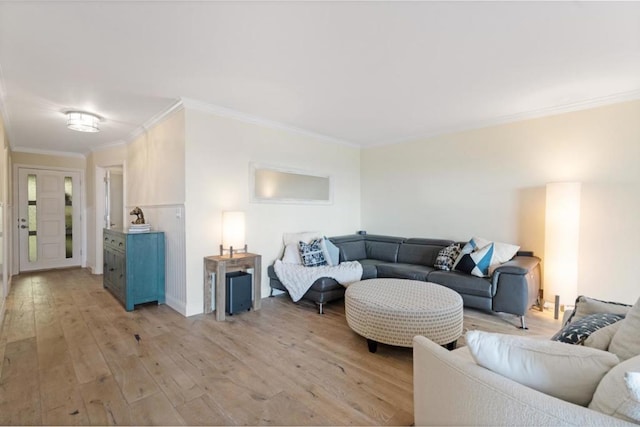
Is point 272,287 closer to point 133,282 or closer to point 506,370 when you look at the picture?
point 133,282

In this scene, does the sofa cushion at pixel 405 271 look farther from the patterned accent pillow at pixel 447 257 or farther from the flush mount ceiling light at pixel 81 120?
the flush mount ceiling light at pixel 81 120

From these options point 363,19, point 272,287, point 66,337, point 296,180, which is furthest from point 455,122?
point 66,337

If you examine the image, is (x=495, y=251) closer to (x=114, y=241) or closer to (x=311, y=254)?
(x=311, y=254)

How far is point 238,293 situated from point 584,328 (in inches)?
111

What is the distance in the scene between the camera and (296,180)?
428cm

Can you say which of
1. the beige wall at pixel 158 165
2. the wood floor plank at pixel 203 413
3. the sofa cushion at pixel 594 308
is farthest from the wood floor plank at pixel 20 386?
the sofa cushion at pixel 594 308

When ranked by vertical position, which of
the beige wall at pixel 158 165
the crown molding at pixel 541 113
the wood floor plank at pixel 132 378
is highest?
the crown molding at pixel 541 113

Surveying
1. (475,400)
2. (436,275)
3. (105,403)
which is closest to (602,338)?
(475,400)

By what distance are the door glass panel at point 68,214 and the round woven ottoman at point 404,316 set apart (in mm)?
6068

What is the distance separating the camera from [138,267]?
339 cm

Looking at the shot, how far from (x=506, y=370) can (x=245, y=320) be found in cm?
259

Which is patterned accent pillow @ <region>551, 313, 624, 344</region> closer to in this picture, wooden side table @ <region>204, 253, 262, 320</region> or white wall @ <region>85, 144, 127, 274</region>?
wooden side table @ <region>204, 253, 262, 320</region>

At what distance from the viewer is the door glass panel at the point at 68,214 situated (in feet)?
18.7

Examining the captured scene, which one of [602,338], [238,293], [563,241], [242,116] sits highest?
[242,116]
